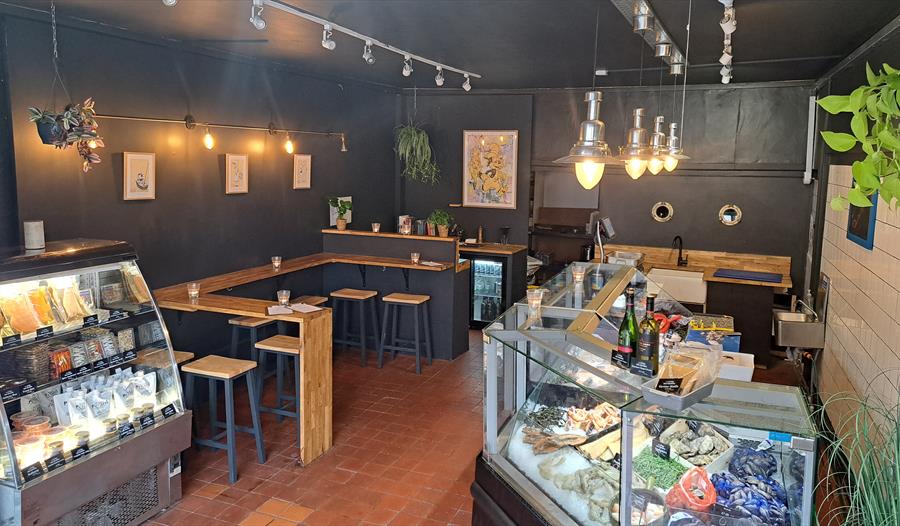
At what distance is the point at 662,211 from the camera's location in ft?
26.5

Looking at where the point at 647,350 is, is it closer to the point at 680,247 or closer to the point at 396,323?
the point at 396,323

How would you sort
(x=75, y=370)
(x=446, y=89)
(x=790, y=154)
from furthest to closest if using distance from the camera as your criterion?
(x=446, y=89) → (x=790, y=154) → (x=75, y=370)

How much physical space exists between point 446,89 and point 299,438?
5332mm

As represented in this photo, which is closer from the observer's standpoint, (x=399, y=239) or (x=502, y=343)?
(x=502, y=343)

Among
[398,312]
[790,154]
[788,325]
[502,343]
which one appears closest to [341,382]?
[398,312]

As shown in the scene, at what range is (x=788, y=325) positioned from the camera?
570 centimetres

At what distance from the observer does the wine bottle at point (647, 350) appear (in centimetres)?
259

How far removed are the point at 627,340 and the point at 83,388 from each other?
120 inches

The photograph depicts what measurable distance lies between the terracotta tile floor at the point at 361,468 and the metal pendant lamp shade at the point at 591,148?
2190 millimetres

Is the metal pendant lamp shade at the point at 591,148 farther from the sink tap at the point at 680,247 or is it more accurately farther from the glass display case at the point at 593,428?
the sink tap at the point at 680,247

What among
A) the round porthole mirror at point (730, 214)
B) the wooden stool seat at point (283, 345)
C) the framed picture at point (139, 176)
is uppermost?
the framed picture at point (139, 176)

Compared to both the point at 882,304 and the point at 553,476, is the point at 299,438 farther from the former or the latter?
the point at 882,304

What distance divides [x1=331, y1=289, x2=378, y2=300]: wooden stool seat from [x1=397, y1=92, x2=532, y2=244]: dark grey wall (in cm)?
237

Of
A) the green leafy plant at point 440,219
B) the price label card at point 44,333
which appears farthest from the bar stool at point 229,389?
the green leafy plant at point 440,219
